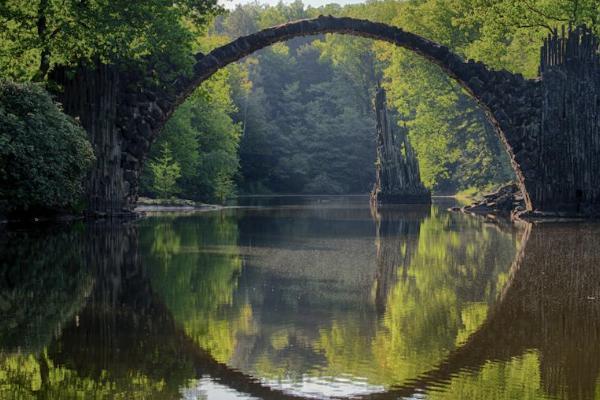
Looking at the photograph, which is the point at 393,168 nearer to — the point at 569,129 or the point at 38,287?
the point at 569,129

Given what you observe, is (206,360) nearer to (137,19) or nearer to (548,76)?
(137,19)

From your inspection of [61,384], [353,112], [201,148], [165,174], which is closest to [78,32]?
[165,174]

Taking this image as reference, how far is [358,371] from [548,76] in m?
25.0

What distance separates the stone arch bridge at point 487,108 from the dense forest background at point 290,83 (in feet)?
2.56

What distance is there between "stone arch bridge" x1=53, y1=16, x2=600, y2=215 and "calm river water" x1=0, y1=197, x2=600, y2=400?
907 cm

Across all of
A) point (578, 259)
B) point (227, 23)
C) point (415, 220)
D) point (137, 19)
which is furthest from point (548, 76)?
point (227, 23)

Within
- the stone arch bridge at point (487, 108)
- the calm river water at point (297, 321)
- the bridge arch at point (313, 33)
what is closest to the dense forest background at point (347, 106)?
the bridge arch at point (313, 33)

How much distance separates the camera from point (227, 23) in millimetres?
126875

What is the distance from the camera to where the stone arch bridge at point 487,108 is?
2667cm

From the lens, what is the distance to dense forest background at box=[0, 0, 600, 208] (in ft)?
81.5

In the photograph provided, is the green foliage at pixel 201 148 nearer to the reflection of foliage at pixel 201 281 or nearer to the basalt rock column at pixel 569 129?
the basalt rock column at pixel 569 129

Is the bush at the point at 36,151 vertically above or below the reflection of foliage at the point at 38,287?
above

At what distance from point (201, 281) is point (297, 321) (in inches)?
138

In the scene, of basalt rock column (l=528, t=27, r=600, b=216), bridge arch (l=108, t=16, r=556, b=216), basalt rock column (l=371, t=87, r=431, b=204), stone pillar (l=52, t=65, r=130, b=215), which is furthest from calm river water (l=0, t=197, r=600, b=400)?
basalt rock column (l=371, t=87, r=431, b=204)
